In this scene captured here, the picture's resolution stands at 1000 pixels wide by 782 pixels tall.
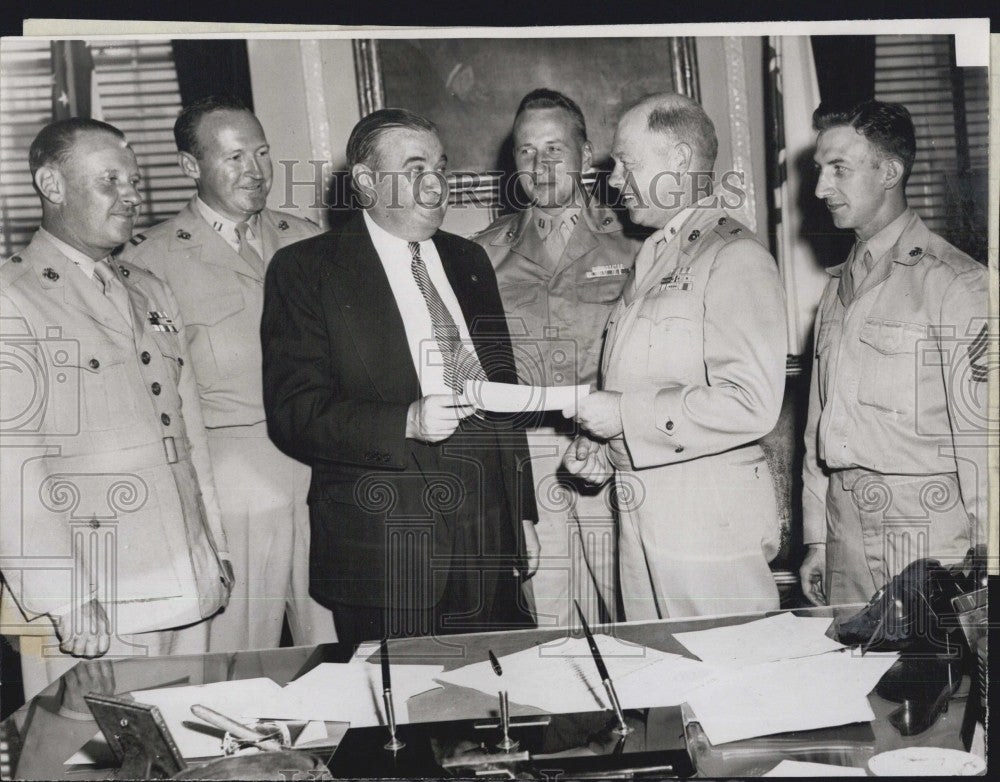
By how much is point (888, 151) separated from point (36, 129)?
2.41 metres

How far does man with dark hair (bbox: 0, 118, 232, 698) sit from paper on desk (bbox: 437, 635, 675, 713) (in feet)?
2.85

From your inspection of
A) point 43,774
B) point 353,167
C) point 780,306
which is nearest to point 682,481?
point 780,306

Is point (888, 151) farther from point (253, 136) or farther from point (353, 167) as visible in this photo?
point (253, 136)

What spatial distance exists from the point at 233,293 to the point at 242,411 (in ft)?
1.11

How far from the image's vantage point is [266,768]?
8.50 ft

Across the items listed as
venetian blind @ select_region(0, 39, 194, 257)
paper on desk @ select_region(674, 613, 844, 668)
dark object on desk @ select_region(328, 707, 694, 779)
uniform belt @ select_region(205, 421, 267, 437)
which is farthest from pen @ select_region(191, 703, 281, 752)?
venetian blind @ select_region(0, 39, 194, 257)

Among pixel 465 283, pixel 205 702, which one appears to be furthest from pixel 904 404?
pixel 205 702

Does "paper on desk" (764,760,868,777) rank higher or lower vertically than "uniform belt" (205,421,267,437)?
lower

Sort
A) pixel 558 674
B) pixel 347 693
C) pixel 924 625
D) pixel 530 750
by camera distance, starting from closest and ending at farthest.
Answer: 1. pixel 530 750
2. pixel 347 693
3. pixel 558 674
4. pixel 924 625

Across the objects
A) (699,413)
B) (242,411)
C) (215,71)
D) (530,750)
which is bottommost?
(530,750)

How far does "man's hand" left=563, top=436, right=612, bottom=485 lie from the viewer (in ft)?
10.3

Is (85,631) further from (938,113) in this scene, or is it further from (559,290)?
(938,113)

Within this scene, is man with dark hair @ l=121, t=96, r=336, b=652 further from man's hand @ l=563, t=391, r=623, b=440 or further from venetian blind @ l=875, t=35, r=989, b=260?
venetian blind @ l=875, t=35, r=989, b=260

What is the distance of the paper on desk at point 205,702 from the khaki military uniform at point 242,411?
0.76 ft
